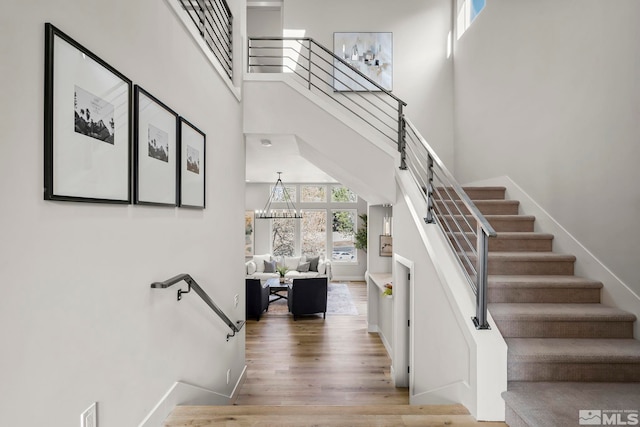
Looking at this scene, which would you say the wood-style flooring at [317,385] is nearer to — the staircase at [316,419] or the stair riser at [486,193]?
the staircase at [316,419]

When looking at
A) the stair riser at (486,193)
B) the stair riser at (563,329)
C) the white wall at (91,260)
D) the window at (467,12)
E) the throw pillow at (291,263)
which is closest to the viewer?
the white wall at (91,260)

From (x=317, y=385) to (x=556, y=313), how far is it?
2642 mm

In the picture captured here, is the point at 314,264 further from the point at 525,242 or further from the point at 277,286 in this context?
the point at 525,242

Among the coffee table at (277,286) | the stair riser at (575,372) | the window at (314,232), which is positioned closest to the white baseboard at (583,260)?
the stair riser at (575,372)

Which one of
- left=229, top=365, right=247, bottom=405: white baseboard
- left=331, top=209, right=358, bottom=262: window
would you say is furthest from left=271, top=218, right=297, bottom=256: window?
left=229, top=365, right=247, bottom=405: white baseboard

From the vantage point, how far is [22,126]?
0.96 metres

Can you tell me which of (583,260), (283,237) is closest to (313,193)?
(283,237)

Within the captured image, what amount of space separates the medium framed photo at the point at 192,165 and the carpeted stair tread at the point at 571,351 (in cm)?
212

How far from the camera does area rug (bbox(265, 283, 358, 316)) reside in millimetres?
6949

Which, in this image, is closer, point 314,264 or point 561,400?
point 561,400

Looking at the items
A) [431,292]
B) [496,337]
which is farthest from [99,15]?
[431,292]

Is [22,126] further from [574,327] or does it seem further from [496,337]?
[574,327]

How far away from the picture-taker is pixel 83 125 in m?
1.18

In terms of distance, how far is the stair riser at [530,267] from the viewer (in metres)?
2.84
